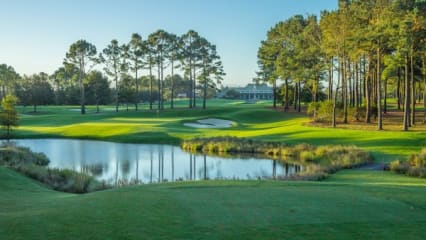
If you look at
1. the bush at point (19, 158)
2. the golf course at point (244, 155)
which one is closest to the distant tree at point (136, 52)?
the golf course at point (244, 155)

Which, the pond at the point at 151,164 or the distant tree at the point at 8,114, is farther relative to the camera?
the distant tree at the point at 8,114

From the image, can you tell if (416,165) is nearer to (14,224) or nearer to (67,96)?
(14,224)

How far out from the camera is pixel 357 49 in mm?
42906

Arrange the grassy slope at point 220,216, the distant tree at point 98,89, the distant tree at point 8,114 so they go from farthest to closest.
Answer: the distant tree at point 98,89
the distant tree at point 8,114
the grassy slope at point 220,216

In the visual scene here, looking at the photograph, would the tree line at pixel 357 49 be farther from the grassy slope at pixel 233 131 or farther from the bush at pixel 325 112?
the grassy slope at pixel 233 131

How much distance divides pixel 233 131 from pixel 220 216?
43269 mm

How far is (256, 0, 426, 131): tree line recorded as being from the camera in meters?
36.5

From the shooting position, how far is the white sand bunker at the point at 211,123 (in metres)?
59.8

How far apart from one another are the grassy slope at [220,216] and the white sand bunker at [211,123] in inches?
1863

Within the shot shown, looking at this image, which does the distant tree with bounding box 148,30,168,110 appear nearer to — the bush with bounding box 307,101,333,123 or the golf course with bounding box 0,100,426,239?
the bush with bounding box 307,101,333,123

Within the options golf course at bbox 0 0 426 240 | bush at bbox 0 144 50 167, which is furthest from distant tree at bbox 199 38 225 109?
bush at bbox 0 144 50 167

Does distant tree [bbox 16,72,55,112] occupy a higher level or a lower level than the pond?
higher

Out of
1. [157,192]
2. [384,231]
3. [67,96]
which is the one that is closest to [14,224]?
[157,192]

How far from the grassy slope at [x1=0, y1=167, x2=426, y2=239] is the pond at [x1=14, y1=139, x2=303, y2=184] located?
41.6ft
